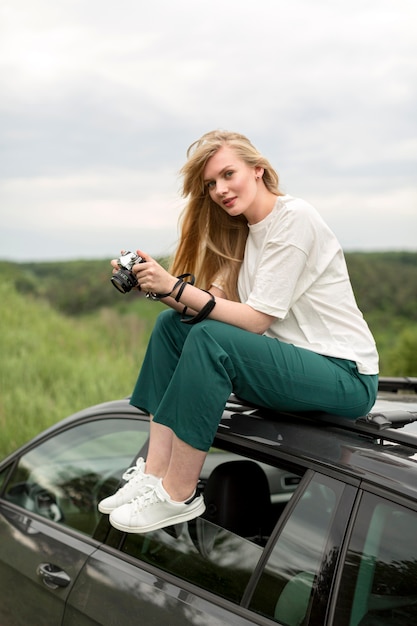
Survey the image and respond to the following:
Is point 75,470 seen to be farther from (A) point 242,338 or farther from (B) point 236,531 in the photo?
(A) point 242,338

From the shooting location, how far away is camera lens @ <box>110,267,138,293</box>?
2699 mm

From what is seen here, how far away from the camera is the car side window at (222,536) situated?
235 centimetres

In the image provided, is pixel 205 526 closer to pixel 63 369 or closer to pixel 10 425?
pixel 10 425

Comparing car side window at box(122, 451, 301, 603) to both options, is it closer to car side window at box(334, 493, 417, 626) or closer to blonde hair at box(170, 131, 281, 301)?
car side window at box(334, 493, 417, 626)

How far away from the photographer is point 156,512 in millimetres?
2521

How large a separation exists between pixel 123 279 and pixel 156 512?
0.78 m

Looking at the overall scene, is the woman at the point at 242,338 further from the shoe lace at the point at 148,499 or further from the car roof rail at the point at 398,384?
the car roof rail at the point at 398,384

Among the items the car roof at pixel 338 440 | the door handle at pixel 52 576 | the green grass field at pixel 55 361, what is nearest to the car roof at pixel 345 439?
the car roof at pixel 338 440

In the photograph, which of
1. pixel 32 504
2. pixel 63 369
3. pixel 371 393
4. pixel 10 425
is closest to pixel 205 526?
pixel 371 393

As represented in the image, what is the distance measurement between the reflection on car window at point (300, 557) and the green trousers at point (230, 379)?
0.41 metres

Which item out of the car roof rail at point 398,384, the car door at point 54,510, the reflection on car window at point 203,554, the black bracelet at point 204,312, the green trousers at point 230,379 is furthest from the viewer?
the car roof rail at point 398,384

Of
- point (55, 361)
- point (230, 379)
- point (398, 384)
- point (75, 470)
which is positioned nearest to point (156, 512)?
point (230, 379)

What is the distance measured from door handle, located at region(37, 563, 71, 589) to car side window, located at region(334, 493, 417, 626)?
3.69 ft

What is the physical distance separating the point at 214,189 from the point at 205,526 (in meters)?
1.27
